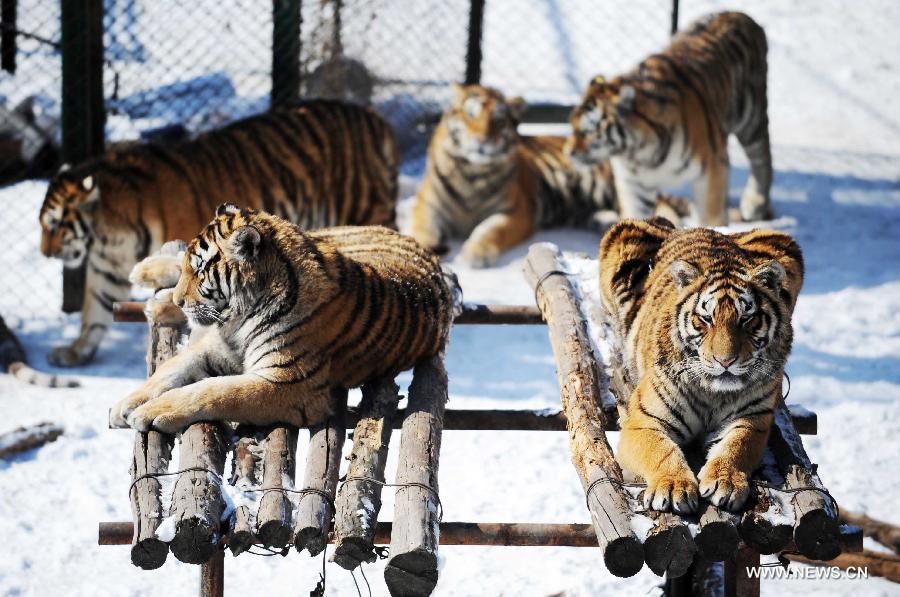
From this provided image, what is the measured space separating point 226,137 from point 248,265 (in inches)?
112

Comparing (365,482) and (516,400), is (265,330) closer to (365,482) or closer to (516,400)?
(365,482)

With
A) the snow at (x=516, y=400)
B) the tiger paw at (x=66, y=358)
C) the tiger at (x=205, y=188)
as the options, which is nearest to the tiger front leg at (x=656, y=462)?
the snow at (x=516, y=400)

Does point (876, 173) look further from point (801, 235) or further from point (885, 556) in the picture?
point (885, 556)

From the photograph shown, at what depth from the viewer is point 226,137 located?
6066mm

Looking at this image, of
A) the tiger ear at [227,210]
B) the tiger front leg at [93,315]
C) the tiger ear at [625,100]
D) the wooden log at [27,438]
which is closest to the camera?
the tiger ear at [227,210]

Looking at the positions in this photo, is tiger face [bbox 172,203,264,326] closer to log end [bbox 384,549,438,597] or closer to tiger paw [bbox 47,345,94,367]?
log end [bbox 384,549,438,597]

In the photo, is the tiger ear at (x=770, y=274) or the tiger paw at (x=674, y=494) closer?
the tiger paw at (x=674, y=494)

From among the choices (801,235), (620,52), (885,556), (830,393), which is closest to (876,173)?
(801,235)

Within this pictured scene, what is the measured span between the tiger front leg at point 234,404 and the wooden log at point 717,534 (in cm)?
101

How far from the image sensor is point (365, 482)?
308 cm

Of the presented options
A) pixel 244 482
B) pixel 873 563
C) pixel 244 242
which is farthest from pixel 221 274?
pixel 873 563

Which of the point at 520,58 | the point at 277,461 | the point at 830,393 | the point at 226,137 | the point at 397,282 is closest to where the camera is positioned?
the point at 277,461

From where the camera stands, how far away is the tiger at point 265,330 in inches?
127

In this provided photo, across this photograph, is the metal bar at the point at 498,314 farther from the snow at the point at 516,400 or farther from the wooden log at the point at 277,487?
the wooden log at the point at 277,487
